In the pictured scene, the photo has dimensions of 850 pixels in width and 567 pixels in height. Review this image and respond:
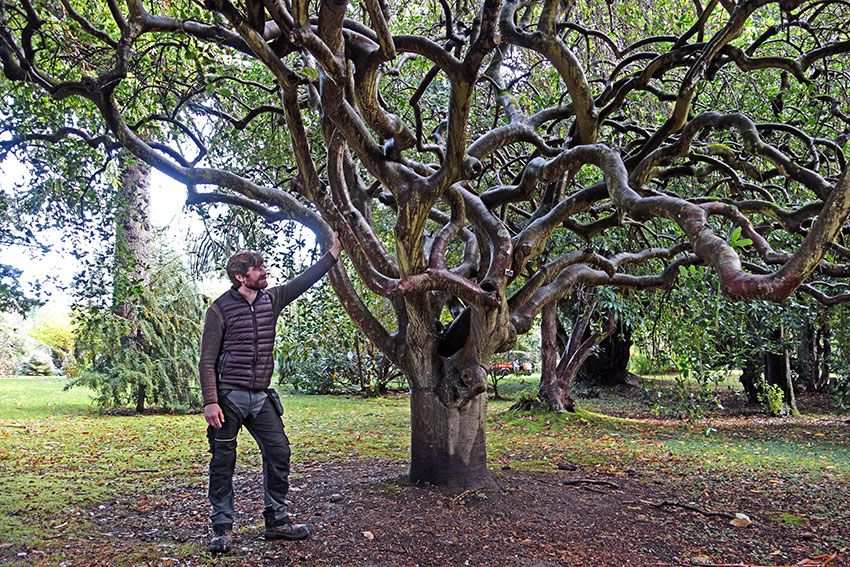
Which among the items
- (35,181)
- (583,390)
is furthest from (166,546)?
(583,390)

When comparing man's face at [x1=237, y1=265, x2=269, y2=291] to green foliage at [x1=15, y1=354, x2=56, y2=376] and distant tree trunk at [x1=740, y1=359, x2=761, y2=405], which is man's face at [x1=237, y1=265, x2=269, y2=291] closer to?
distant tree trunk at [x1=740, y1=359, x2=761, y2=405]

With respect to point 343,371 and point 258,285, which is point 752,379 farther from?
point 258,285

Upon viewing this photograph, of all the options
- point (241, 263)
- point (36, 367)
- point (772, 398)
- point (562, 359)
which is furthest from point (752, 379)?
point (36, 367)

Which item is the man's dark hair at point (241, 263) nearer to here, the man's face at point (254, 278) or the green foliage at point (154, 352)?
the man's face at point (254, 278)

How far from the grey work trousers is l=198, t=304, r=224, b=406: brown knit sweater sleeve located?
123mm

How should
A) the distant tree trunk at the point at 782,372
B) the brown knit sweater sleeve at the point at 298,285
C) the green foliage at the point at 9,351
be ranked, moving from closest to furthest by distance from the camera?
the brown knit sweater sleeve at the point at 298,285 → the distant tree trunk at the point at 782,372 → the green foliage at the point at 9,351

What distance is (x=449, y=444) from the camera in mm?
5531

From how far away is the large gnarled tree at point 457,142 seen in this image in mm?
3979

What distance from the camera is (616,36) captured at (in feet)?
24.5

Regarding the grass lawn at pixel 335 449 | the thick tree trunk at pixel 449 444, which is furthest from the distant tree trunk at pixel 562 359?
the thick tree trunk at pixel 449 444

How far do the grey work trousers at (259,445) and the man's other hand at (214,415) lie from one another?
7 centimetres

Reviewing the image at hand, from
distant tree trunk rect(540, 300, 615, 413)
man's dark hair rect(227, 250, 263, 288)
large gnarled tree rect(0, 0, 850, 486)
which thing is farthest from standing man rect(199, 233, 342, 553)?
distant tree trunk rect(540, 300, 615, 413)

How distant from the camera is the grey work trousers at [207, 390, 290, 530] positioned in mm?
4168

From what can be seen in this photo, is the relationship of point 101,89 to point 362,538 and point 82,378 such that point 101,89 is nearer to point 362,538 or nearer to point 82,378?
point 362,538
